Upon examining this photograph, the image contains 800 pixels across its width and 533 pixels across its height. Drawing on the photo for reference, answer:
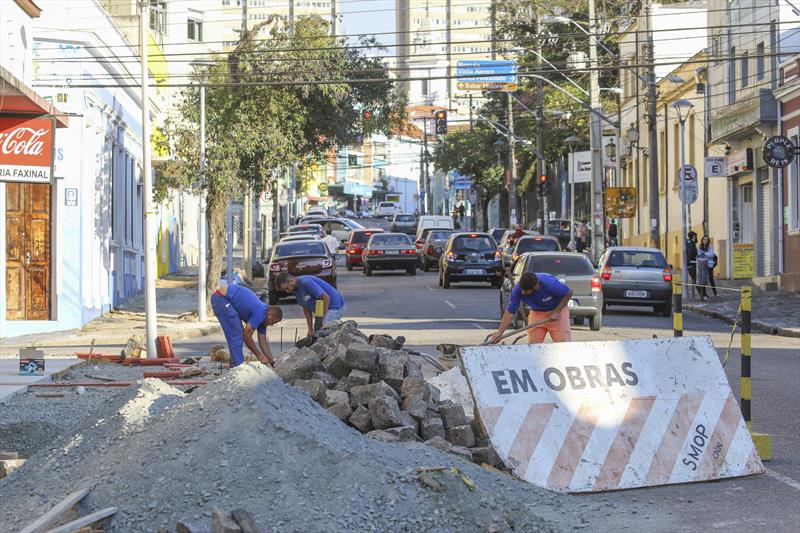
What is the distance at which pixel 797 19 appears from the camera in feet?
111

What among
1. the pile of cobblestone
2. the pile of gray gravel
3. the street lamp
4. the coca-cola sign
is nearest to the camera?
the pile of gray gravel

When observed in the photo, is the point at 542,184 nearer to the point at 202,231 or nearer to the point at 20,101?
the point at 202,231

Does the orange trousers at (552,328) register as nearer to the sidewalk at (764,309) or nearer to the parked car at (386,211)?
the sidewalk at (764,309)

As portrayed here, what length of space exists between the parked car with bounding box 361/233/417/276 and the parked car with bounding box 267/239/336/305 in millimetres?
10572

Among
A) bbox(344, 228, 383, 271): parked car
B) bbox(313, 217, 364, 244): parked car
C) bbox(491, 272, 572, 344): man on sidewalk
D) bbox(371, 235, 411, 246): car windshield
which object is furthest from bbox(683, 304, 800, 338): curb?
bbox(313, 217, 364, 244): parked car

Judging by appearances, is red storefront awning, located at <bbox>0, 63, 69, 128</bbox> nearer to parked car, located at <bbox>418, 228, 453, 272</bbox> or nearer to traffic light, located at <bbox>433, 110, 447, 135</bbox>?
parked car, located at <bbox>418, 228, 453, 272</bbox>

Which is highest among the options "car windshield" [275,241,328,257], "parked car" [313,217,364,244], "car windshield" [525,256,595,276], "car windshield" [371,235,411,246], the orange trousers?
"parked car" [313,217,364,244]

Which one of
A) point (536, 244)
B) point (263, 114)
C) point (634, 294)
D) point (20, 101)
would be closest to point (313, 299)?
point (20, 101)

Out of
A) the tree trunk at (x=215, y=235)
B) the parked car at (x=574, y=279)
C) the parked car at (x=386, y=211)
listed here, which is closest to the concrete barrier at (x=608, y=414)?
the parked car at (x=574, y=279)

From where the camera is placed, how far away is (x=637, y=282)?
27781 millimetres

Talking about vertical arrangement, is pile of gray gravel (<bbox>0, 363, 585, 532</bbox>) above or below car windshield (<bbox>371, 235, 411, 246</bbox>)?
below

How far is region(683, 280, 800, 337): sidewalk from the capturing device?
25.3 m

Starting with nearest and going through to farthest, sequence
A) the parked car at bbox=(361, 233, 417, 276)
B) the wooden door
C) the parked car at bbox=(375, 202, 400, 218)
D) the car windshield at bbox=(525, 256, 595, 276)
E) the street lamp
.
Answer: the car windshield at bbox=(525, 256, 595, 276) → the wooden door → the street lamp → the parked car at bbox=(361, 233, 417, 276) → the parked car at bbox=(375, 202, 400, 218)

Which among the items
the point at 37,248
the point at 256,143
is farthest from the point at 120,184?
the point at 37,248
